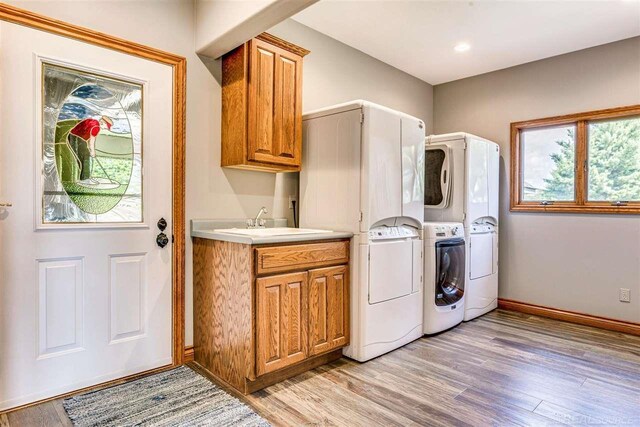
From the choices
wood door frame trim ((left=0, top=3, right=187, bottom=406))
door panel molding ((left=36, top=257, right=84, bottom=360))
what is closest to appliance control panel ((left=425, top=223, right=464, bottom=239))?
wood door frame trim ((left=0, top=3, right=187, bottom=406))

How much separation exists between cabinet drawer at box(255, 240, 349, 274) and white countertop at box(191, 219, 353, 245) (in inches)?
2.0

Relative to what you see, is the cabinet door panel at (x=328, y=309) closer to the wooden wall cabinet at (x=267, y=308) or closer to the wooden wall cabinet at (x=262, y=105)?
the wooden wall cabinet at (x=267, y=308)

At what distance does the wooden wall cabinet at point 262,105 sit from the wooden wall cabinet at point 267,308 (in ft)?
2.28

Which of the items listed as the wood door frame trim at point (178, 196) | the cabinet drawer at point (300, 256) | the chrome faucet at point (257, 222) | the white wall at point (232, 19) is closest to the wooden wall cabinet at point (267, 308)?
the cabinet drawer at point (300, 256)

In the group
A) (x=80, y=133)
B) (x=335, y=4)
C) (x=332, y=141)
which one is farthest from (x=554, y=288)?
(x=80, y=133)

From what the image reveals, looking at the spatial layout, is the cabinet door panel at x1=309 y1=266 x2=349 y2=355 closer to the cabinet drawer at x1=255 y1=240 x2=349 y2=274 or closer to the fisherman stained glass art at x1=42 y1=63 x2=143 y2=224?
the cabinet drawer at x1=255 y1=240 x2=349 y2=274

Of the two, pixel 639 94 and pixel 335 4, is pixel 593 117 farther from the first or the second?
pixel 335 4

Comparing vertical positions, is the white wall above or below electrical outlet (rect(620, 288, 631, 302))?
above

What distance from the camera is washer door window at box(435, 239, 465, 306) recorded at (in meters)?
3.35

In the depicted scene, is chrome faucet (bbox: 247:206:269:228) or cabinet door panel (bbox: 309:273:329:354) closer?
cabinet door panel (bbox: 309:273:329:354)

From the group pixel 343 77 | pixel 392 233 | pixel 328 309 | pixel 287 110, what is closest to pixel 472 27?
pixel 343 77

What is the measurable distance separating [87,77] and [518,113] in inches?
160

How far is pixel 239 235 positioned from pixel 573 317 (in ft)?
11.5

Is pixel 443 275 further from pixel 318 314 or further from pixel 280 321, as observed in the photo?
pixel 280 321
